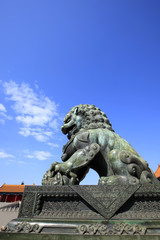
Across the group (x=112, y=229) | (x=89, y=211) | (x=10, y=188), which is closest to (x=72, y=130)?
(x=89, y=211)

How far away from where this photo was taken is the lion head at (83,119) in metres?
3.65

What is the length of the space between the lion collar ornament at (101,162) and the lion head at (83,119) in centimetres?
10

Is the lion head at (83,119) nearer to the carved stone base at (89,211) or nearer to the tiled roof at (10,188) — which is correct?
the carved stone base at (89,211)

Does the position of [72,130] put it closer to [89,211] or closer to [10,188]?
[89,211]

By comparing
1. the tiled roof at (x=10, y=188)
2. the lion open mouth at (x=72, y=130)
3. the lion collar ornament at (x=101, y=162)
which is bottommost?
the lion collar ornament at (x=101, y=162)

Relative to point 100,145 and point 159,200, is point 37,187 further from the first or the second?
point 159,200

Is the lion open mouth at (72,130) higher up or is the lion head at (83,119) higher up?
the lion head at (83,119)

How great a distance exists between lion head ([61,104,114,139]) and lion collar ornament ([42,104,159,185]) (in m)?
0.10

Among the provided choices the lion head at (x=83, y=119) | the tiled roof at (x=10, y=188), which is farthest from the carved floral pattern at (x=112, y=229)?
the tiled roof at (x=10, y=188)

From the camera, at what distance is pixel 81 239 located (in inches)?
69.2

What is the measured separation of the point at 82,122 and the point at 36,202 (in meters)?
1.97

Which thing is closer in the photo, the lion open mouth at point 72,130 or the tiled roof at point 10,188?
the lion open mouth at point 72,130

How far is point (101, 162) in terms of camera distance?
116 inches

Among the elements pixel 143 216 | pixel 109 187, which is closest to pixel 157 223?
pixel 143 216
